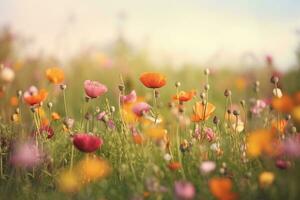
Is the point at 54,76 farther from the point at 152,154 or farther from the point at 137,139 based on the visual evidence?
the point at 152,154

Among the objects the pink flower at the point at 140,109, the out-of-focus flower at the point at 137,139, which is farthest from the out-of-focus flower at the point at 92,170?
the pink flower at the point at 140,109

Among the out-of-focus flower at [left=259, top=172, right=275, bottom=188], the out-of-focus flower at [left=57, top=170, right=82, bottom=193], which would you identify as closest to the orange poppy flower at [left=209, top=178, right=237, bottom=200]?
the out-of-focus flower at [left=259, top=172, right=275, bottom=188]

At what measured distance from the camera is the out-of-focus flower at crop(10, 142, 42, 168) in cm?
292

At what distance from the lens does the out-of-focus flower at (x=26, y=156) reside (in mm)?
2920

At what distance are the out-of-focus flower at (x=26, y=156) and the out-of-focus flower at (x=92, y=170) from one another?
24cm

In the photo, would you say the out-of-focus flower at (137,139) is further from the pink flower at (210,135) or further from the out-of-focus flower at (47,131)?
the out-of-focus flower at (47,131)

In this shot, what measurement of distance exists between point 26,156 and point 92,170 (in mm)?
375

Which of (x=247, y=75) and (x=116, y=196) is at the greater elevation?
(x=116, y=196)

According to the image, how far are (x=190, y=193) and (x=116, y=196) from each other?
0.61 meters

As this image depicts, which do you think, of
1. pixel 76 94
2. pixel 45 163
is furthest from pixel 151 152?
pixel 76 94

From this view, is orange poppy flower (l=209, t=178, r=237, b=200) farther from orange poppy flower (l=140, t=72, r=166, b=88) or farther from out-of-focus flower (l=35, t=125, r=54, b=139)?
out-of-focus flower (l=35, t=125, r=54, b=139)

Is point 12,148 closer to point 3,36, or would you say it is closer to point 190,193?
point 190,193

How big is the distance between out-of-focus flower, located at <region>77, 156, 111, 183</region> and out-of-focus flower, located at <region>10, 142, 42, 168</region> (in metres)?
0.24

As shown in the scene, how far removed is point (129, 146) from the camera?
10.6 ft
